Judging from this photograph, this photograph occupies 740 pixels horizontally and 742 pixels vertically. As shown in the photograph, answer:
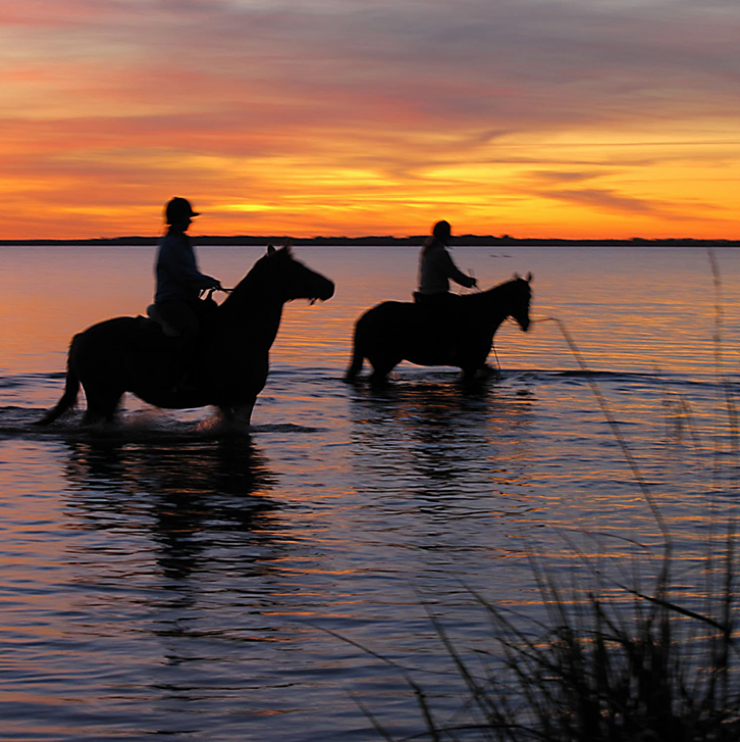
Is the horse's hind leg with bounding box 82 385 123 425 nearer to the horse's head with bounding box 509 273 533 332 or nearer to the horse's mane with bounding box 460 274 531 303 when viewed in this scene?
the horse's mane with bounding box 460 274 531 303

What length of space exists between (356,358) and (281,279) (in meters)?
5.67

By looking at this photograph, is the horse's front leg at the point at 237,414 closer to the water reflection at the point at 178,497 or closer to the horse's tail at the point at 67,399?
the water reflection at the point at 178,497

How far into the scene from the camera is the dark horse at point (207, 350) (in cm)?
→ 1309

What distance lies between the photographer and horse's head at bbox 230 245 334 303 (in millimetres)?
13188

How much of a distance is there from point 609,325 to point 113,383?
79.5 feet

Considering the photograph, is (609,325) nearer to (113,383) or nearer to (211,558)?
(113,383)

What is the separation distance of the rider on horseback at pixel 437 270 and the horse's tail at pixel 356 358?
1.06 m

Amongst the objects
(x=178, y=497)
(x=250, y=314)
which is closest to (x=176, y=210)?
(x=250, y=314)

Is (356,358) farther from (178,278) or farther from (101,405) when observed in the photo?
(178,278)

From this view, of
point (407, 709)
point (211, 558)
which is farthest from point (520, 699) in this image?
point (211, 558)

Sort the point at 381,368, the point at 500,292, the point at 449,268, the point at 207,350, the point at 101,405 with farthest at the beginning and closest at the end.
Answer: the point at 500,292 → the point at 381,368 → the point at 449,268 → the point at 101,405 → the point at 207,350

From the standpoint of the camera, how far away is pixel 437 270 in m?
18.1

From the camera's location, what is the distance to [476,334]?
18.5m

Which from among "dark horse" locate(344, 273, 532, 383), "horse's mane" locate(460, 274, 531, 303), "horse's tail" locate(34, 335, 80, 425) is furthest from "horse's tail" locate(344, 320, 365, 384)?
"horse's tail" locate(34, 335, 80, 425)
